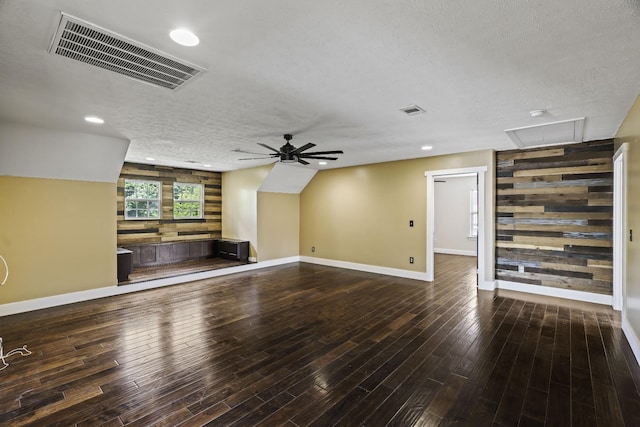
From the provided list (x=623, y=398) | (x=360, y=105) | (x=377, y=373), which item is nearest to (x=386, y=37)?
(x=360, y=105)

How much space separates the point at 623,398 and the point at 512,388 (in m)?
0.78

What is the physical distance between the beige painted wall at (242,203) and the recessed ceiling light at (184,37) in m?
4.92

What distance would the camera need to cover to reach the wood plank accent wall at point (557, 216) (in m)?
4.65

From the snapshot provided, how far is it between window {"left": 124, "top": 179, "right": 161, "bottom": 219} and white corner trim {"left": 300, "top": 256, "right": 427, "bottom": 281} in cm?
402

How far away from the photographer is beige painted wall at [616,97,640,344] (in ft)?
9.84

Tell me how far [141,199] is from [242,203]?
2.34 meters

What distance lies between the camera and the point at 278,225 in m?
7.98

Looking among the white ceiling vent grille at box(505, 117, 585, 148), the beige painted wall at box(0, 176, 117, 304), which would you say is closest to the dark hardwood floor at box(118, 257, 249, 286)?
the beige painted wall at box(0, 176, 117, 304)

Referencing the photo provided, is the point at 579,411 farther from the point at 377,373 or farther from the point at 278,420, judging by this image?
the point at 278,420

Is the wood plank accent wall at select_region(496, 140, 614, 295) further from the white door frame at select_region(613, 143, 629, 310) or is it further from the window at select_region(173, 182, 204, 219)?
the window at select_region(173, 182, 204, 219)

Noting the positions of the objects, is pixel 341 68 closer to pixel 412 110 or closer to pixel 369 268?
pixel 412 110

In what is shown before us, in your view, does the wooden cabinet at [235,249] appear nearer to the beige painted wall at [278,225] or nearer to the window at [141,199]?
the beige painted wall at [278,225]

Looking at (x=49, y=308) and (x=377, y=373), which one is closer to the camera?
Answer: (x=377, y=373)

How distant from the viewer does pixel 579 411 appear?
2.14 metres
